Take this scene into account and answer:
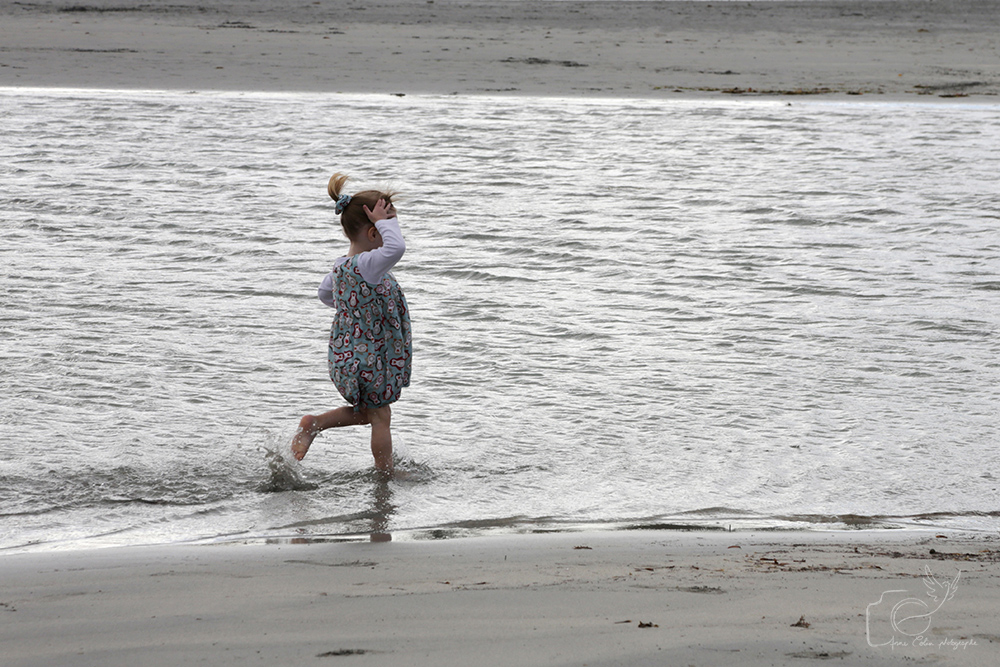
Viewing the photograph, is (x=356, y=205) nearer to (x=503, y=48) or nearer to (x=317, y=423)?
(x=317, y=423)

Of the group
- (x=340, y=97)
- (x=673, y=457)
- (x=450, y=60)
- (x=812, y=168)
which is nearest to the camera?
→ (x=673, y=457)

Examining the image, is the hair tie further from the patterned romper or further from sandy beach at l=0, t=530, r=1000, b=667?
sandy beach at l=0, t=530, r=1000, b=667

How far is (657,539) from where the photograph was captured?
11.9ft

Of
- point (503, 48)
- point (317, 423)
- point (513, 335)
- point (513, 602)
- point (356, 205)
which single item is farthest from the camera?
point (503, 48)

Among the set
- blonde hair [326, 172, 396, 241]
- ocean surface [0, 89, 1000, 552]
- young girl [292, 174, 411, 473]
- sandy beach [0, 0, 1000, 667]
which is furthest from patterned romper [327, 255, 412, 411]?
sandy beach [0, 0, 1000, 667]

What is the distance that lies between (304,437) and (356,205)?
0.91 m

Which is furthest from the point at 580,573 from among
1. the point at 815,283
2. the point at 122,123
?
the point at 122,123

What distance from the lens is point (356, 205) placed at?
4230mm

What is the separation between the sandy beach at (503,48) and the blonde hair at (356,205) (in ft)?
35.0

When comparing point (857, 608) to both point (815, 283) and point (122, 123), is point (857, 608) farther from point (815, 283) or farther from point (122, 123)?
point (122, 123)

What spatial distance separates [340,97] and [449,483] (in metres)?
10.8

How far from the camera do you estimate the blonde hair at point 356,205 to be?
420 cm

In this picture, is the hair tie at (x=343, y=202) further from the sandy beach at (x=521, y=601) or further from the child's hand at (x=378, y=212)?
the sandy beach at (x=521, y=601)

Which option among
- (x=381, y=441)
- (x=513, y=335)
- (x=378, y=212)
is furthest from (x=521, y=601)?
(x=513, y=335)
